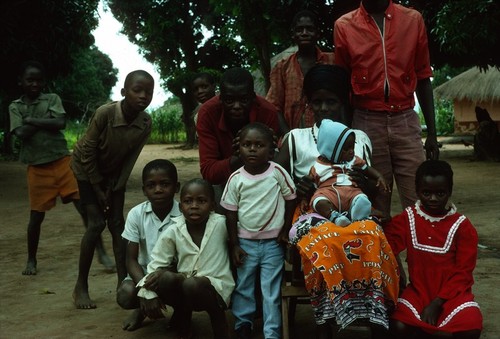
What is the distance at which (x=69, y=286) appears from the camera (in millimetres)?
5754

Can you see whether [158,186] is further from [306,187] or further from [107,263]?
[107,263]

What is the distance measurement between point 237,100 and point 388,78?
38.6 inches

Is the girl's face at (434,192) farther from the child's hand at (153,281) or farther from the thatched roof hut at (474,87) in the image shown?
the thatched roof hut at (474,87)

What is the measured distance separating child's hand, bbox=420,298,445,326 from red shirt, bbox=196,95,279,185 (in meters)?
1.43

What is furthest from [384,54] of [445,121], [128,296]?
[445,121]

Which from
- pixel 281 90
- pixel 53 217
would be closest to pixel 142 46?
pixel 53 217

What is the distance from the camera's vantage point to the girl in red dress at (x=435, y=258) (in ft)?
12.0

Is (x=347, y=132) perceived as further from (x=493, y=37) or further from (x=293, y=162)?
(x=493, y=37)

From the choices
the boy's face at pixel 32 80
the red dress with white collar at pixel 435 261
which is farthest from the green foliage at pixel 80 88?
the red dress with white collar at pixel 435 261

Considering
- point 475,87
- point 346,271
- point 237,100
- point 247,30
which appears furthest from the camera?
point 475,87

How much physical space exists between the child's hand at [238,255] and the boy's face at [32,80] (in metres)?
3.23

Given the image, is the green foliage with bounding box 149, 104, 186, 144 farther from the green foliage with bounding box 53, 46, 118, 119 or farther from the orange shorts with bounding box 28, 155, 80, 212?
the orange shorts with bounding box 28, 155, 80, 212

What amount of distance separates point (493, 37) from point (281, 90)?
5472 millimetres

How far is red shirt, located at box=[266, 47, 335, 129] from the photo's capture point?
498 centimetres
